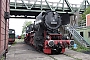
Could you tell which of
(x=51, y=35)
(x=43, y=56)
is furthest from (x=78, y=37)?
(x=43, y=56)

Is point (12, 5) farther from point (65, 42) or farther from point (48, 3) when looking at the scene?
point (65, 42)

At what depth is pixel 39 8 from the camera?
96.5 ft

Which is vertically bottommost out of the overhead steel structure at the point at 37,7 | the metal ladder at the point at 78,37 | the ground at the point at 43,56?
the ground at the point at 43,56

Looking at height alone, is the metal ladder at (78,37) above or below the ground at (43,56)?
above

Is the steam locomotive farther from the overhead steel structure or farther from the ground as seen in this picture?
the overhead steel structure

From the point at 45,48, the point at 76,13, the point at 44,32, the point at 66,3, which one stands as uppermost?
the point at 66,3

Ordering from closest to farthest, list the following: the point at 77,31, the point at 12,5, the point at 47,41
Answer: the point at 47,41
the point at 77,31
the point at 12,5

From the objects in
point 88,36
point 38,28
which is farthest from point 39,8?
point 38,28

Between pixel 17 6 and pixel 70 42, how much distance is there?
17282mm

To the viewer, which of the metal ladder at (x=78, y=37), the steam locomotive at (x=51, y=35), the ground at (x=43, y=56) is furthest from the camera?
the metal ladder at (x=78, y=37)

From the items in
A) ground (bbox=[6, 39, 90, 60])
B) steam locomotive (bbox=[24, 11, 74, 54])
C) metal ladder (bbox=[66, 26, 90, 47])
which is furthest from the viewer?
metal ladder (bbox=[66, 26, 90, 47])

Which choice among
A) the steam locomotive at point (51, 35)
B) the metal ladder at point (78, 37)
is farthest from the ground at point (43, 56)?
the metal ladder at point (78, 37)

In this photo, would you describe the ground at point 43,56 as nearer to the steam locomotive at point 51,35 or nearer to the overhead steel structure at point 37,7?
the steam locomotive at point 51,35

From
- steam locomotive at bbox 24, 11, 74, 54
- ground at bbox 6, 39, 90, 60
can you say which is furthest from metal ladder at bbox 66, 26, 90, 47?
steam locomotive at bbox 24, 11, 74, 54
